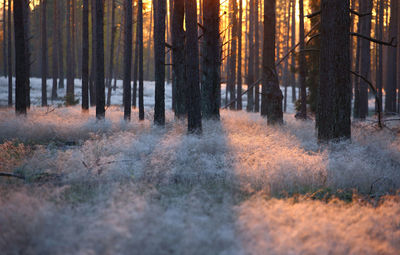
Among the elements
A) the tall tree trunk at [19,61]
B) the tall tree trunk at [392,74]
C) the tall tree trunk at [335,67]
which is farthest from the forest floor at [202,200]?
the tall tree trunk at [392,74]

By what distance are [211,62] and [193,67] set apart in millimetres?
3326

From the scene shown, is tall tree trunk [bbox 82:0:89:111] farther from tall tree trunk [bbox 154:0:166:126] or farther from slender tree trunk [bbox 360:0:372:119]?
slender tree trunk [bbox 360:0:372:119]

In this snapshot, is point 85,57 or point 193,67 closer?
point 193,67

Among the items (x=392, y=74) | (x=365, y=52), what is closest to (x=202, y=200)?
(x=365, y=52)

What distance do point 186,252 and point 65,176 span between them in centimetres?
313

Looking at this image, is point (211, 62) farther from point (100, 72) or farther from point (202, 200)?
point (202, 200)

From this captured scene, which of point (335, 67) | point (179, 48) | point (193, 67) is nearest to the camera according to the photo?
point (335, 67)

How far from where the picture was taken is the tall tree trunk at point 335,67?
799 cm

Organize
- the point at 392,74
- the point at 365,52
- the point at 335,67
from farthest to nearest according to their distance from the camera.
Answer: the point at 392,74 → the point at 365,52 → the point at 335,67

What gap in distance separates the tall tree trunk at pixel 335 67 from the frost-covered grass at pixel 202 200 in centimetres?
68

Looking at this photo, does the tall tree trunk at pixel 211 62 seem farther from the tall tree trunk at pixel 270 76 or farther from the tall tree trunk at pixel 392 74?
the tall tree trunk at pixel 392 74

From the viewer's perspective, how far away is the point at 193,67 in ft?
31.9

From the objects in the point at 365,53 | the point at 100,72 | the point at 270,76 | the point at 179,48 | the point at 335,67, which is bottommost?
the point at 335,67

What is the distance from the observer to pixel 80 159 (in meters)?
6.18
